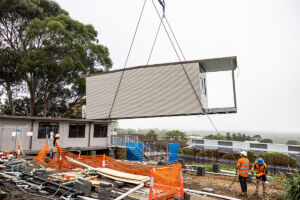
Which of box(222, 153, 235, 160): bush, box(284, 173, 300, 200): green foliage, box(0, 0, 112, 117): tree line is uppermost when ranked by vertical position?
box(0, 0, 112, 117): tree line

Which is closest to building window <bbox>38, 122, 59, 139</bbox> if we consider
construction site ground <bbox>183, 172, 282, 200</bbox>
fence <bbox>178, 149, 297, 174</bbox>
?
fence <bbox>178, 149, 297, 174</bbox>

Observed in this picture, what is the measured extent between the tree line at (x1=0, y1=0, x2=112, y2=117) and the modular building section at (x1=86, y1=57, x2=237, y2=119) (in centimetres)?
1248

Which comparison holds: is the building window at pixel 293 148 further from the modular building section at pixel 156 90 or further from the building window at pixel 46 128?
the building window at pixel 46 128

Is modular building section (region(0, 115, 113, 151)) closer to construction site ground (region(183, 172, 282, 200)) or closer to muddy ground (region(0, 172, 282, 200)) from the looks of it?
muddy ground (region(0, 172, 282, 200))

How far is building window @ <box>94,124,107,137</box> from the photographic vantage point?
2152cm

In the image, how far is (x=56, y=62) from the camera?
934 inches

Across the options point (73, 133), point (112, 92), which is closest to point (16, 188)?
point (112, 92)

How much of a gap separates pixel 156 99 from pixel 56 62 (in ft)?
64.8

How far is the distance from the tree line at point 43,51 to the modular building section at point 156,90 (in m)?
Result: 12.5

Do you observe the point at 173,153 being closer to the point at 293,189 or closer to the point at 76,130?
the point at 76,130

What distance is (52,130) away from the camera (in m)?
Answer: 18.0

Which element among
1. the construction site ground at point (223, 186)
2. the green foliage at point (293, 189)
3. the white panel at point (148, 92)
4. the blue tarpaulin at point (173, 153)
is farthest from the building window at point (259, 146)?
the white panel at point (148, 92)

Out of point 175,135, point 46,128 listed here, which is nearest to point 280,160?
point 46,128

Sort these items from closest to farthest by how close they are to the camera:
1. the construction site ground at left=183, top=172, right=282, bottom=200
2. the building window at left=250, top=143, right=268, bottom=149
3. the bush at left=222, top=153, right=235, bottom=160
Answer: the construction site ground at left=183, top=172, right=282, bottom=200 < the bush at left=222, top=153, right=235, bottom=160 < the building window at left=250, top=143, right=268, bottom=149
